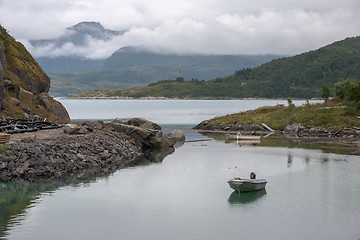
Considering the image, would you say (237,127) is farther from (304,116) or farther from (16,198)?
(16,198)

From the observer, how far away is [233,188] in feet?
151

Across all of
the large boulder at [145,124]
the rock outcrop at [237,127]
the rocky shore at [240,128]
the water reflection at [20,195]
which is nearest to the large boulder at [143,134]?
the large boulder at [145,124]

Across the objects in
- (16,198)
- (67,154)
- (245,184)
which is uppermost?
(67,154)

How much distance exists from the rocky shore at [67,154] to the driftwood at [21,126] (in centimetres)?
142

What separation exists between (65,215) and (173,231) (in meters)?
10.2

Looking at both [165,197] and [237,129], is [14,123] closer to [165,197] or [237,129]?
[165,197]

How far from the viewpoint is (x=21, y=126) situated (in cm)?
6169

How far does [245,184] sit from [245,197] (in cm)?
146

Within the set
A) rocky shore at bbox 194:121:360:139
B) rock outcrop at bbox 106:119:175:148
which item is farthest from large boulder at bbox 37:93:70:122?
rocky shore at bbox 194:121:360:139

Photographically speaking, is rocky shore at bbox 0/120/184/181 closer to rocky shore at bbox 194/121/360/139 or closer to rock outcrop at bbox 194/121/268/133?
rocky shore at bbox 194/121/360/139

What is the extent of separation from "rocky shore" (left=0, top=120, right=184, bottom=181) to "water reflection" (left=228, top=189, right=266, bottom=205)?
59.9 feet

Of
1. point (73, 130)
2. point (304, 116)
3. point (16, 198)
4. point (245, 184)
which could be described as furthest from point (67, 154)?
point (304, 116)

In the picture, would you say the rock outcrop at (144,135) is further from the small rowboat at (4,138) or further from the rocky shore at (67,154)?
the small rowboat at (4,138)

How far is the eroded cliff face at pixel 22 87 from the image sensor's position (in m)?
72.2
